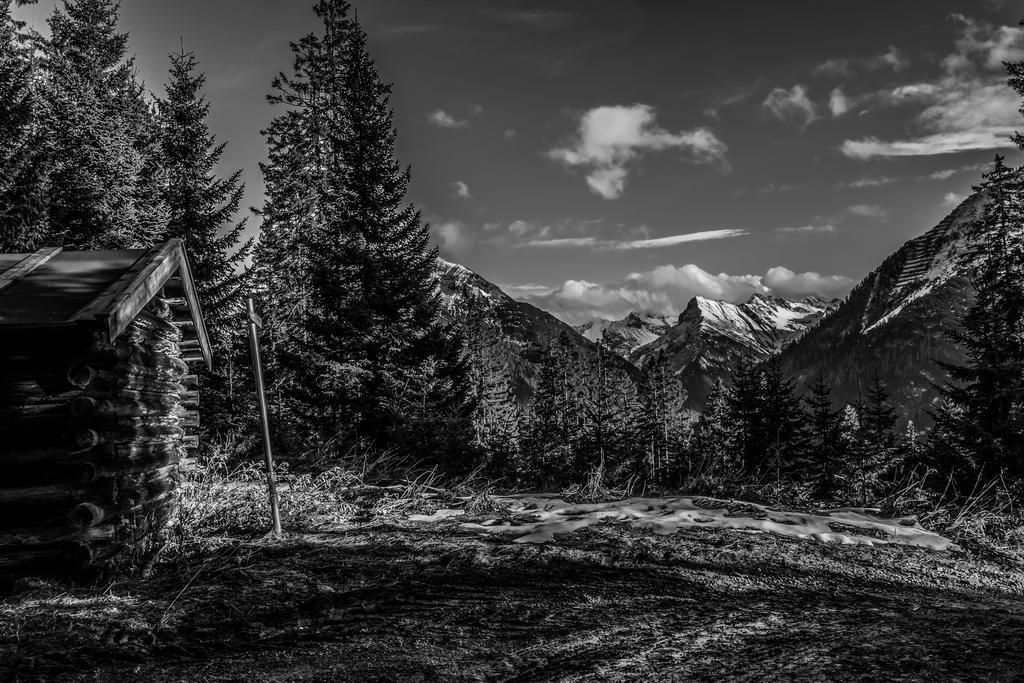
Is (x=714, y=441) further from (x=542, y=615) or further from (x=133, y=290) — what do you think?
(x=133, y=290)

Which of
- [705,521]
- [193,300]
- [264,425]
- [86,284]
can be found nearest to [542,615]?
[705,521]

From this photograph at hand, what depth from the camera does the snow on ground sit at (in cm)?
473

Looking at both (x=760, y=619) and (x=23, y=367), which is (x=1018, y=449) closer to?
(x=760, y=619)

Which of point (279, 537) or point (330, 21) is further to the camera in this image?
point (330, 21)

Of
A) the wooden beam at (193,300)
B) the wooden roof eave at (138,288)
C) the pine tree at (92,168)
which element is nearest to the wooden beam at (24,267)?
the wooden roof eave at (138,288)

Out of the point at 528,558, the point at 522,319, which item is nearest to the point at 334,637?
the point at 528,558

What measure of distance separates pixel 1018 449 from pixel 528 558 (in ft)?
61.4

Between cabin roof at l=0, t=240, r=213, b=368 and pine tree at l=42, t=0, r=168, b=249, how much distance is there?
810 cm

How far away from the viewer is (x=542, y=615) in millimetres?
3332

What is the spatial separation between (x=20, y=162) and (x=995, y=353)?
27882mm

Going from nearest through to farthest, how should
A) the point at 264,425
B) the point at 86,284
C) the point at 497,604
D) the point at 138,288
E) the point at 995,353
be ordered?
the point at 497,604 < the point at 138,288 < the point at 86,284 < the point at 264,425 < the point at 995,353

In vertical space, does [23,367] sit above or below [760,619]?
→ above

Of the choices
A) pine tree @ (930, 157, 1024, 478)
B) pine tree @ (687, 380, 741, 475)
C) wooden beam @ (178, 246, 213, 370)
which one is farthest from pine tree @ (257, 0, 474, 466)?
pine tree @ (930, 157, 1024, 478)

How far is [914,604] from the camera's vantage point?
10.9ft
